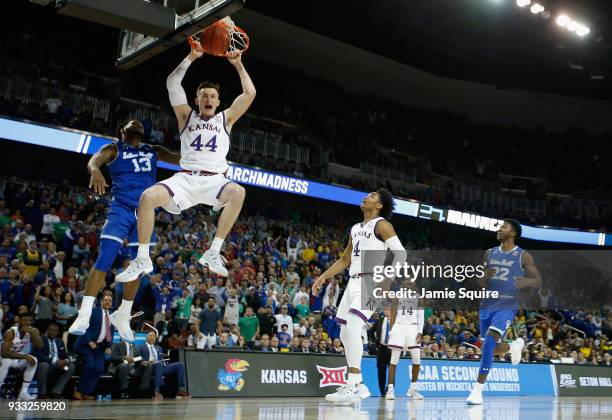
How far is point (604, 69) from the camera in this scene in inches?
1184

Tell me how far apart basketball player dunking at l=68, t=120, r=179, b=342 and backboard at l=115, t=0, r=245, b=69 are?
74 cm

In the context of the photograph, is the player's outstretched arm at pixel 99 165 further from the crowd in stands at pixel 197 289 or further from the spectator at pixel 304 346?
the spectator at pixel 304 346

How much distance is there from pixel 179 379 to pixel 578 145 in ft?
93.6

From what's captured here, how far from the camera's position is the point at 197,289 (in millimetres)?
14195

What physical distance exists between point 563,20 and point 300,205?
436 inches

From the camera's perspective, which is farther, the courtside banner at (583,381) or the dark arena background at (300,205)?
the courtside banner at (583,381)

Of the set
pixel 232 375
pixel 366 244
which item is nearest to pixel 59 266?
pixel 232 375

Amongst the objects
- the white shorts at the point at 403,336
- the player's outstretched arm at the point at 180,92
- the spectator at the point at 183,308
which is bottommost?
the white shorts at the point at 403,336

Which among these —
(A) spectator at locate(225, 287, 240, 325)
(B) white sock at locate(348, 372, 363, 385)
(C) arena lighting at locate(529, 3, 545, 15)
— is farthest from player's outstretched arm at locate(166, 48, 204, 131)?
(C) arena lighting at locate(529, 3, 545, 15)

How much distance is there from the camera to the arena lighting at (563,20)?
22984mm

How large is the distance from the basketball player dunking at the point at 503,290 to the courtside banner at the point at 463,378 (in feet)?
14.0

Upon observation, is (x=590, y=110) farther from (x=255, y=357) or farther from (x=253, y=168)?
(x=255, y=357)

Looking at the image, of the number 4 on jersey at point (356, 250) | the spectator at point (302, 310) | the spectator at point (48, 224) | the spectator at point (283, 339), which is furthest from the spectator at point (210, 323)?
the number 4 on jersey at point (356, 250)

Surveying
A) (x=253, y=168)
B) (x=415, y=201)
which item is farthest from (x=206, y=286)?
(x=415, y=201)
